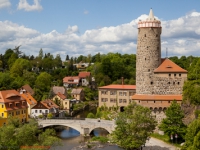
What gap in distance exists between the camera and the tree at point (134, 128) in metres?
35.2

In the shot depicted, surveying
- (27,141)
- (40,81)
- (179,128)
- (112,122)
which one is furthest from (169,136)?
(40,81)

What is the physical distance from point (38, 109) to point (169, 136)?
2284 centimetres

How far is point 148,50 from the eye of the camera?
1860 inches

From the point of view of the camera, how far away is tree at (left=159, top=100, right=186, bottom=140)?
38.7m

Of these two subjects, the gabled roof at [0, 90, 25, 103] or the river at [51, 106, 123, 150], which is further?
the gabled roof at [0, 90, 25, 103]

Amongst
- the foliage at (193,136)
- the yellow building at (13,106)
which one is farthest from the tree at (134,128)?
the yellow building at (13,106)

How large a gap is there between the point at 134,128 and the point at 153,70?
1419 centimetres

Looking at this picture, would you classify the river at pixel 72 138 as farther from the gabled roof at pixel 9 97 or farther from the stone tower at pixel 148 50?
the stone tower at pixel 148 50

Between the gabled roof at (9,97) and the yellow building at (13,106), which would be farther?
the gabled roof at (9,97)

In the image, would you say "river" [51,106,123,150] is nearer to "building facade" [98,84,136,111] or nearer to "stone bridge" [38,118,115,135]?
"stone bridge" [38,118,115,135]

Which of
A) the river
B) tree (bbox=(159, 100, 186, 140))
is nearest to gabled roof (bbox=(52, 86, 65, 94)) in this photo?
the river

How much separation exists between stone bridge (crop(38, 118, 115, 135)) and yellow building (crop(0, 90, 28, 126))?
3906mm

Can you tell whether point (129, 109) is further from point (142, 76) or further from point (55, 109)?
point (55, 109)

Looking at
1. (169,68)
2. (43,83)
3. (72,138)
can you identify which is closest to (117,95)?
(169,68)
